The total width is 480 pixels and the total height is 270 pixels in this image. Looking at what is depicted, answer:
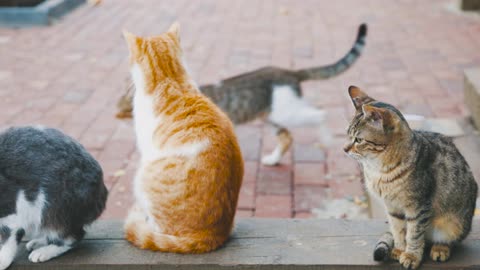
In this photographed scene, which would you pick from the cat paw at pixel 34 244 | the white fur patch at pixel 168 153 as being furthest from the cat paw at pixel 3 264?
the white fur patch at pixel 168 153

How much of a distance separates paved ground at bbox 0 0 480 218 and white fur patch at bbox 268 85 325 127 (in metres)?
0.37

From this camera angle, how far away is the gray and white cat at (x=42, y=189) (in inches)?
101

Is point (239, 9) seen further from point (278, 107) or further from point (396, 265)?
point (396, 265)

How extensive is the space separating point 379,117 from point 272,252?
2.60 feet

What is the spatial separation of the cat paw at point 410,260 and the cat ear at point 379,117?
1.85 feet

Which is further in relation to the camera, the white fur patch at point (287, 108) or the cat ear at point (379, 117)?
the white fur patch at point (287, 108)

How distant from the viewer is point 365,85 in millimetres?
6148

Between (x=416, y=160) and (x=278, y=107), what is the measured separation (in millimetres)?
2101

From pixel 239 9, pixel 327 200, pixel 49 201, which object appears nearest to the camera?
pixel 49 201

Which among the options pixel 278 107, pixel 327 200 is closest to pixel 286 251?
pixel 327 200

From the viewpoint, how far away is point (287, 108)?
14.6 ft

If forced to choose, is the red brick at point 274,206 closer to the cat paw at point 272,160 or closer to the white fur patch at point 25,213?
the cat paw at point 272,160

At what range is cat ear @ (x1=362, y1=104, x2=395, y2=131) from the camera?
2.35 meters

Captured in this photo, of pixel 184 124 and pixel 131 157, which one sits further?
pixel 131 157
